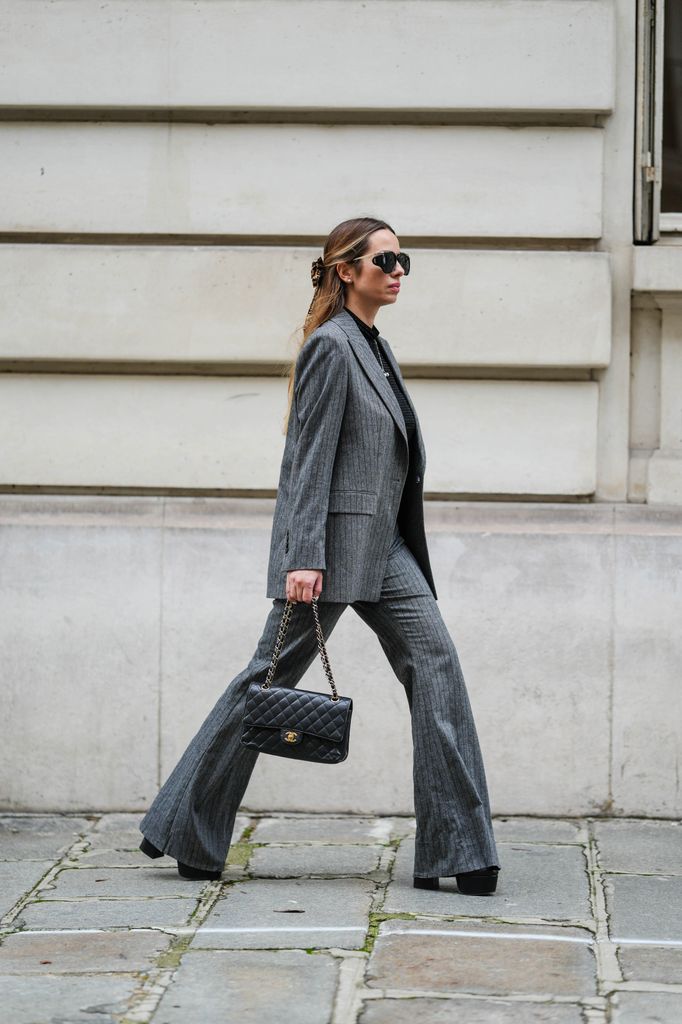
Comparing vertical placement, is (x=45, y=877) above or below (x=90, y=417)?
below

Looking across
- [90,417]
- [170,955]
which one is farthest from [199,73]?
[170,955]

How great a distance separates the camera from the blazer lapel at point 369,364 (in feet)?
13.8

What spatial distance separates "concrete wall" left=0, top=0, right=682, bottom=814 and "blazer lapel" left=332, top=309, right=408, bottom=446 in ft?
3.45

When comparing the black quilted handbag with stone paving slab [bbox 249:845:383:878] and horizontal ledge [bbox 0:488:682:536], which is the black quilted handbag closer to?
stone paving slab [bbox 249:845:383:878]

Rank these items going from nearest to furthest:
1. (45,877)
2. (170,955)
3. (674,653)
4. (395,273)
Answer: (170,955)
(395,273)
(45,877)
(674,653)

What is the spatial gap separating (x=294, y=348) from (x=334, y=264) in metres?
1.13

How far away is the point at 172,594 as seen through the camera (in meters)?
5.31

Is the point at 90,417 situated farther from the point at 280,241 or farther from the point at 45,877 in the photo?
the point at 45,877

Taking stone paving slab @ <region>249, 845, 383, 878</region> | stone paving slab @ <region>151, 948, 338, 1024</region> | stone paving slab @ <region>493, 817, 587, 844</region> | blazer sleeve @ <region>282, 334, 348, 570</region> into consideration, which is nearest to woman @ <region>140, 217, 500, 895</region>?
blazer sleeve @ <region>282, 334, 348, 570</region>

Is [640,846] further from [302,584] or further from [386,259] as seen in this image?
[386,259]

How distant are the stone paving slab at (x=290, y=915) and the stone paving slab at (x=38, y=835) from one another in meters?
0.84

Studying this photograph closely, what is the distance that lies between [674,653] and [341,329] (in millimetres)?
1857

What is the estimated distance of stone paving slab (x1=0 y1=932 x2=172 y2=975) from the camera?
11.7 ft

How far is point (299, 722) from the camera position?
4.02 m
